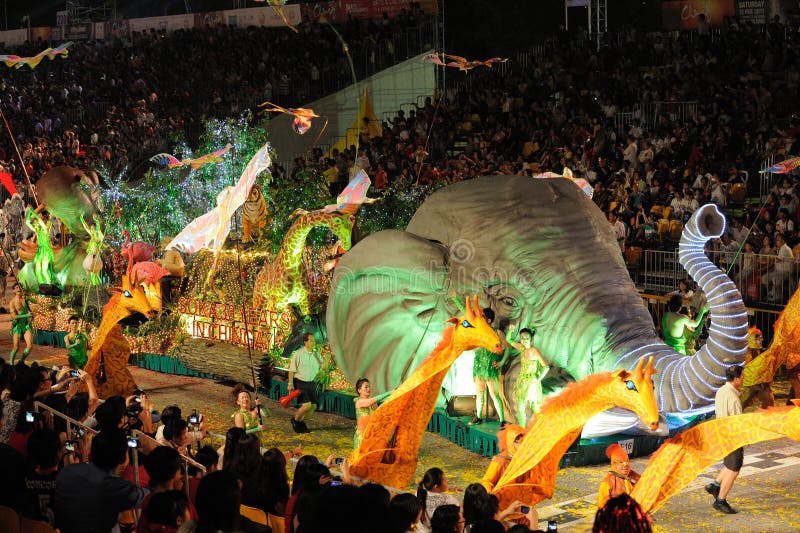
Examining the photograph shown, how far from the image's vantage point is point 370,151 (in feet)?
67.1

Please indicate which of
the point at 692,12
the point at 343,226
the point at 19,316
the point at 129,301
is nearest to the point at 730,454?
the point at 343,226

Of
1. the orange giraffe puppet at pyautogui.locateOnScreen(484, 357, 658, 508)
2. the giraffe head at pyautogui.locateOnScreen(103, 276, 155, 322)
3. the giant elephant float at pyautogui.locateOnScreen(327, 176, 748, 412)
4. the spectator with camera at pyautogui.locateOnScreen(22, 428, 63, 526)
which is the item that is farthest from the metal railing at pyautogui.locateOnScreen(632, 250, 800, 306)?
the spectator with camera at pyautogui.locateOnScreen(22, 428, 63, 526)

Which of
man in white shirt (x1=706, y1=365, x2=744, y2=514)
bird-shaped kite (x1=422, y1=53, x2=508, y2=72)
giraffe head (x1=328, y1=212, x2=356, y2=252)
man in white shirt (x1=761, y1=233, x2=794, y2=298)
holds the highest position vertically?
bird-shaped kite (x1=422, y1=53, x2=508, y2=72)

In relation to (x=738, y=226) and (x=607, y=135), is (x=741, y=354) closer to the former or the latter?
(x=738, y=226)

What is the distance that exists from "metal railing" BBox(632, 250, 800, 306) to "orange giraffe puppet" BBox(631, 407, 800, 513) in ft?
18.2

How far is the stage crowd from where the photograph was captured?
5512 mm

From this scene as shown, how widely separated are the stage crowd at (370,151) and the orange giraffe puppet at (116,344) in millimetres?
957

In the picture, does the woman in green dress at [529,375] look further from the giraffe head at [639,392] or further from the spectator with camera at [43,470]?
the spectator with camera at [43,470]

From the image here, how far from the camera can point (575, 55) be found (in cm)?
1962

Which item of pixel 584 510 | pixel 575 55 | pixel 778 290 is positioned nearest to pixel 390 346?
pixel 584 510

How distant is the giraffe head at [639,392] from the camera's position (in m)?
7.33

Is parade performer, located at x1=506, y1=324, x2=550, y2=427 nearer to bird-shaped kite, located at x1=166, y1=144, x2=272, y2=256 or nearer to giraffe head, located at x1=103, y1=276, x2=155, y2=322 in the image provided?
bird-shaped kite, located at x1=166, y1=144, x2=272, y2=256

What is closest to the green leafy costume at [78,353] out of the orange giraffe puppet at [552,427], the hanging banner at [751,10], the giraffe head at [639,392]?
the orange giraffe puppet at [552,427]

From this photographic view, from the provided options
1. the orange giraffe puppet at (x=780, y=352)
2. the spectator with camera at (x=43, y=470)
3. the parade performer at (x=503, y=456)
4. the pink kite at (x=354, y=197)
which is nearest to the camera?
the spectator with camera at (x=43, y=470)
